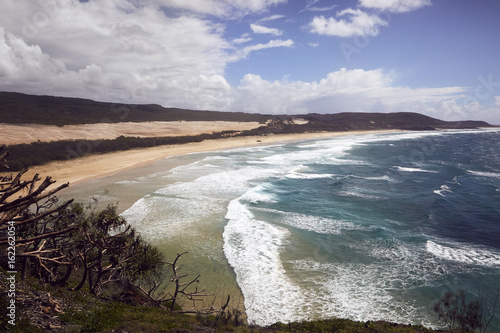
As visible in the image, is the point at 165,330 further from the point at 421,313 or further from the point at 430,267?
the point at 430,267

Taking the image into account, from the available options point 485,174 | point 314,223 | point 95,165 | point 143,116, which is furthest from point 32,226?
point 143,116

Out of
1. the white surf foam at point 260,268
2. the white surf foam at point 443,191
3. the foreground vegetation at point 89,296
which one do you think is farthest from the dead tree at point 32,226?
the white surf foam at point 443,191

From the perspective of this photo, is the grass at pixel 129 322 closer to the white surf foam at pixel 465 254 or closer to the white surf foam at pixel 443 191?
the white surf foam at pixel 465 254

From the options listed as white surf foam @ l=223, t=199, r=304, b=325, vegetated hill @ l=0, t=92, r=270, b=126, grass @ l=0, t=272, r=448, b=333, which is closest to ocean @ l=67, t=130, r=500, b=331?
white surf foam @ l=223, t=199, r=304, b=325

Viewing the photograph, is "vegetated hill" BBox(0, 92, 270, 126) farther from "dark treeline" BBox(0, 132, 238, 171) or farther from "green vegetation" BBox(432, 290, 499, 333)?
"green vegetation" BBox(432, 290, 499, 333)

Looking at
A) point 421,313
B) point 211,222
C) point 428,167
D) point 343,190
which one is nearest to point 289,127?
point 428,167

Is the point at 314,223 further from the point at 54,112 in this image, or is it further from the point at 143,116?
the point at 143,116
